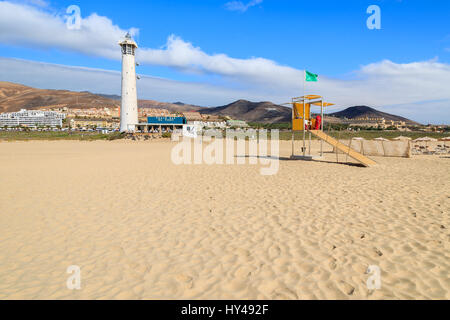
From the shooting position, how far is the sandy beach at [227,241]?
10.1 ft

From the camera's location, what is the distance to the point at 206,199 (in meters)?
6.99

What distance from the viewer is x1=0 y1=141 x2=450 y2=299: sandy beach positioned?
309 cm

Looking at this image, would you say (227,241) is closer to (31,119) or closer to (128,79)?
(128,79)

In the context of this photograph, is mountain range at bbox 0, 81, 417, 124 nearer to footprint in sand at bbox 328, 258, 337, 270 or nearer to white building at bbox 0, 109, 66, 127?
white building at bbox 0, 109, 66, 127

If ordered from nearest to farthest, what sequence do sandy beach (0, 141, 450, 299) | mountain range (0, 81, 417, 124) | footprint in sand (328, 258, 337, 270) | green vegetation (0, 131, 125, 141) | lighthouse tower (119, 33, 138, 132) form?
sandy beach (0, 141, 450, 299), footprint in sand (328, 258, 337, 270), lighthouse tower (119, 33, 138, 132), green vegetation (0, 131, 125, 141), mountain range (0, 81, 417, 124)

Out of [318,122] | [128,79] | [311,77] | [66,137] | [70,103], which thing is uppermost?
[70,103]

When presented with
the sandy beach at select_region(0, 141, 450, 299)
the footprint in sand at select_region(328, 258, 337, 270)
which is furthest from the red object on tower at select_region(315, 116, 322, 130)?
the footprint in sand at select_region(328, 258, 337, 270)

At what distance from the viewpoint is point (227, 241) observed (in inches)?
170

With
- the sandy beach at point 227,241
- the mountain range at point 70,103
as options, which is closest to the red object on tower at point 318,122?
the sandy beach at point 227,241

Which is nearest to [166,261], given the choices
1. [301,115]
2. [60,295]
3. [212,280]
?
[212,280]

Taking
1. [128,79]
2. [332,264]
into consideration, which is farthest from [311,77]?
[128,79]

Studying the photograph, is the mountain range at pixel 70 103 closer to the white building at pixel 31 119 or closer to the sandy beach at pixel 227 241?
the white building at pixel 31 119

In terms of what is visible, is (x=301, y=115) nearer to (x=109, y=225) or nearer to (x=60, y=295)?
(x=109, y=225)
